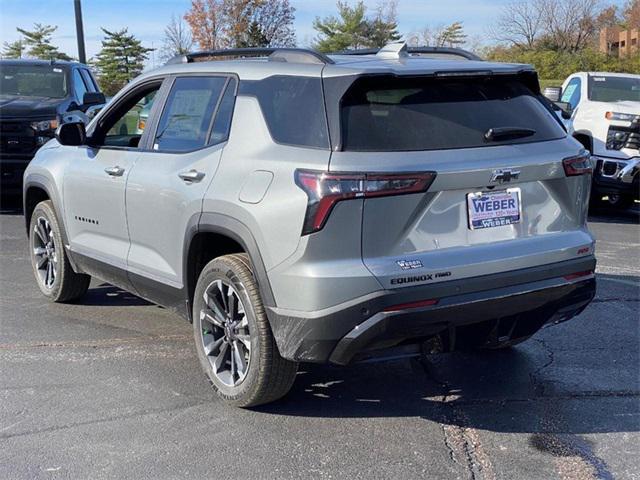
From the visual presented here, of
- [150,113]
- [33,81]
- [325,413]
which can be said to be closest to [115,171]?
[150,113]

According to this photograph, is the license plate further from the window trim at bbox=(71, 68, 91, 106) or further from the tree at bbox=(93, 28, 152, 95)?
the tree at bbox=(93, 28, 152, 95)

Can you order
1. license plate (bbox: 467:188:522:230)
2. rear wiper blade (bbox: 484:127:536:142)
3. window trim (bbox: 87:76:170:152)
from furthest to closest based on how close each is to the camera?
window trim (bbox: 87:76:170:152) → rear wiper blade (bbox: 484:127:536:142) → license plate (bbox: 467:188:522:230)

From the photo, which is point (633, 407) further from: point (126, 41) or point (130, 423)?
point (126, 41)

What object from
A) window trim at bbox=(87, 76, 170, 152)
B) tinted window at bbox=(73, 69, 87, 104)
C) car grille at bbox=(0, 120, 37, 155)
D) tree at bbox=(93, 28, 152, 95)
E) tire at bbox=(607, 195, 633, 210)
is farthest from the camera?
tree at bbox=(93, 28, 152, 95)

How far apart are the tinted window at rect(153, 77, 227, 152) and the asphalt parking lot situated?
1.38 m

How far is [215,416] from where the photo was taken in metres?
4.12

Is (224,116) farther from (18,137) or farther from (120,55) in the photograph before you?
(120,55)

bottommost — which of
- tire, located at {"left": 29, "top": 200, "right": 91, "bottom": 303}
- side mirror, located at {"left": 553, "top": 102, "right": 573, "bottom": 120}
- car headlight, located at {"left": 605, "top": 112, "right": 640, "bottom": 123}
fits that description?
tire, located at {"left": 29, "top": 200, "right": 91, "bottom": 303}

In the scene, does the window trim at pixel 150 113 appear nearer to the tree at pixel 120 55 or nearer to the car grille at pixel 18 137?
the car grille at pixel 18 137

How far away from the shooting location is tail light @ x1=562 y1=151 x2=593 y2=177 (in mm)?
4008

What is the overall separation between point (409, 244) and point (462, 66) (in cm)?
105

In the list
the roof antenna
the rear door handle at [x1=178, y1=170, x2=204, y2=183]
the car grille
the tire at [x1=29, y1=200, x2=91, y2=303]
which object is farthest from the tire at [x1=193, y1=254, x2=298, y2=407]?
the car grille

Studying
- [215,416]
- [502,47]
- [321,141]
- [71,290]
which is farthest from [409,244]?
[502,47]

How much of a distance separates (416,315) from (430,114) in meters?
0.98
